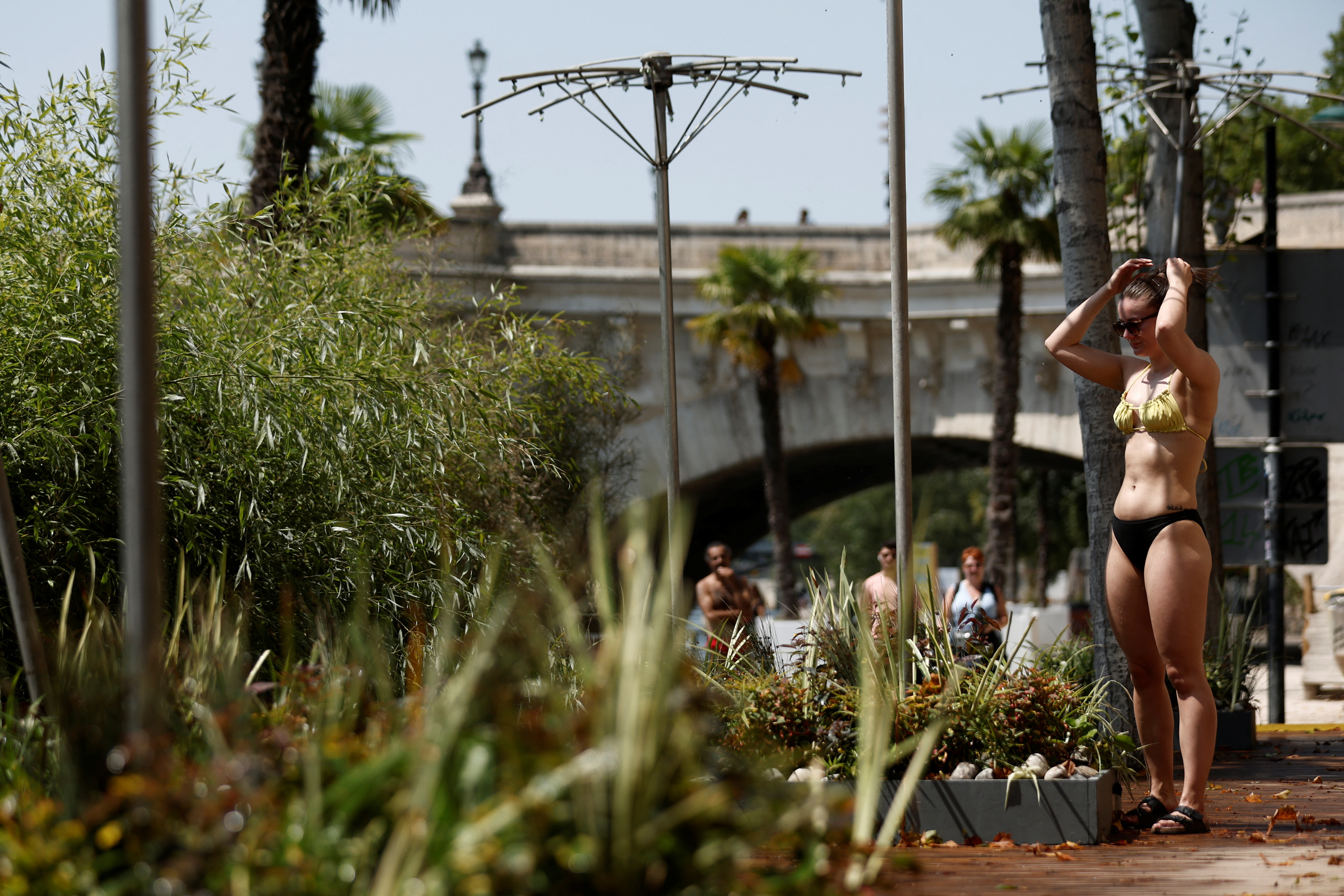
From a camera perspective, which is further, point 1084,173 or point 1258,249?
point 1258,249

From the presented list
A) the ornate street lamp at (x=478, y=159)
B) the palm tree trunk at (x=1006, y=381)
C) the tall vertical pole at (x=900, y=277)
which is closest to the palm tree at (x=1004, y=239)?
the palm tree trunk at (x=1006, y=381)

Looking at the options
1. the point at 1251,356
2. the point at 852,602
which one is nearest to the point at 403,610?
the point at 852,602

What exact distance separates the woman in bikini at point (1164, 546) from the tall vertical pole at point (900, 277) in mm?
887

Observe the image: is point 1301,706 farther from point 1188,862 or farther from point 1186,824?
point 1188,862

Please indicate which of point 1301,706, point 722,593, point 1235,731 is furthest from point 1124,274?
point 1301,706

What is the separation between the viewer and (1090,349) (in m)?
4.78

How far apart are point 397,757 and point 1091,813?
286 centimetres

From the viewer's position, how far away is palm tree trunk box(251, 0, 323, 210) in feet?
38.3

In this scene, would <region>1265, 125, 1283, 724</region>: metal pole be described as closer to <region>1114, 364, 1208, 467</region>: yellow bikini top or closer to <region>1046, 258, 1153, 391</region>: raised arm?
<region>1046, 258, 1153, 391</region>: raised arm

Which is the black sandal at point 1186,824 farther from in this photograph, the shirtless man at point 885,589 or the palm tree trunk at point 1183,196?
the palm tree trunk at point 1183,196

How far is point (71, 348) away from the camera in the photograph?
5750mm

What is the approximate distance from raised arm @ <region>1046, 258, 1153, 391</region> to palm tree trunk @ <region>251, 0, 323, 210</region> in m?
8.34

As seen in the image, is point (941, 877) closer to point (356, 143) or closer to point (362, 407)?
point (362, 407)

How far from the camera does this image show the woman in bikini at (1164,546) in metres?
4.31
